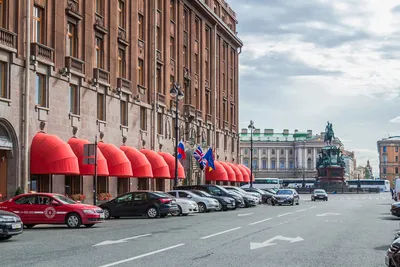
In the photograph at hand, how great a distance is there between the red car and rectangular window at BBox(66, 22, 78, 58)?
55.6 ft

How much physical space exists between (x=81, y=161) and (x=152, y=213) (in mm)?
6960

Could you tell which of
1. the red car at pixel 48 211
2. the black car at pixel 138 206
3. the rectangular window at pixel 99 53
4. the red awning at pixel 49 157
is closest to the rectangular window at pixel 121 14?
the rectangular window at pixel 99 53

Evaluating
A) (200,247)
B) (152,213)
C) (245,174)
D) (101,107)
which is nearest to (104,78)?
(101,107)

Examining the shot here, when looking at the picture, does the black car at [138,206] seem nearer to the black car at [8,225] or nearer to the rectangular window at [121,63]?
the black car at [8,225]

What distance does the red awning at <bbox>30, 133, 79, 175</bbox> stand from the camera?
3597 centimetres

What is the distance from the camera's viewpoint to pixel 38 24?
38.8 m

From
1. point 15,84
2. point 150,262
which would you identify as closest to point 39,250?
point 150,262

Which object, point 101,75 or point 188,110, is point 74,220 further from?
point 188,110

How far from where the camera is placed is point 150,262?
1505 cm

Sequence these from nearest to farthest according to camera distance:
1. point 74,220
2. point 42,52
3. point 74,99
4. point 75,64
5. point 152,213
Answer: point 74,220 → point 152,213 → point 42,52 → point 75,64 → point 74,99

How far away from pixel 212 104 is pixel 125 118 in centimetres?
2672

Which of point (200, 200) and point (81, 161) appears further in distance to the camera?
point (200, 200)

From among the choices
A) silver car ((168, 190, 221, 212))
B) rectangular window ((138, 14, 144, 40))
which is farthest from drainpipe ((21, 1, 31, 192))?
rectangular window ((138, 14, 144, 40))

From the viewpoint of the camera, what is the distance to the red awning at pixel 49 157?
35969mm
